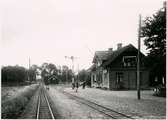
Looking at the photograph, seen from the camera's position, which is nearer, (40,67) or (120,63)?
(120,63)

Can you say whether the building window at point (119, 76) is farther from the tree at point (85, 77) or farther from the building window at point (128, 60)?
the tree at point (85, 77)

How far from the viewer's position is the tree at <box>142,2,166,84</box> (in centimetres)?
2212

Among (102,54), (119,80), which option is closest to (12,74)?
(102,54)

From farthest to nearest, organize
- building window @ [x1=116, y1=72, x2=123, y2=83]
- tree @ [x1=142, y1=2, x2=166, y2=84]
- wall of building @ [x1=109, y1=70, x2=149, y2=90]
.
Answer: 1. building window @ [x1=116, y1=72, x2=123, y2=83]
2. wall of building @ [x1=109, y1=70, x2=149, y2=90]
3. tree @ [x1=142, y1=2, x2=166, y2=84]

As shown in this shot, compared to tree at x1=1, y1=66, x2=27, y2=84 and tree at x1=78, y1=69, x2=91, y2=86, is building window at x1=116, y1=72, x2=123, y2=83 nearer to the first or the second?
tree at x1=78, y1=69, x2=91, y2=86

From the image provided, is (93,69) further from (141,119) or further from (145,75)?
(141,119)

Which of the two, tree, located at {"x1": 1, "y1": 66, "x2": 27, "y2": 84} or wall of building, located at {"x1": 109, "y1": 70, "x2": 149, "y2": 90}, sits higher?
tree, located at {"x1": 1, "y1": 66, "x2": 27, "y2": 84}

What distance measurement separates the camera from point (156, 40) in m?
22.8

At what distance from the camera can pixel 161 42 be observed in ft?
73.0

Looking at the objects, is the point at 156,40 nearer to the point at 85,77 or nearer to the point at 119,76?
the point at 119,76

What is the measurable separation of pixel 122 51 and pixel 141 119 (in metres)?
29.7

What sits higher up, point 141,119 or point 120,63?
point 120,63

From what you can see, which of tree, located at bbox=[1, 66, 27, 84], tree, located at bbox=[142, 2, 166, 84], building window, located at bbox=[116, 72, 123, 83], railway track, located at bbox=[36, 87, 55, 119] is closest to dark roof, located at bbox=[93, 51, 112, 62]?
building window, located at bbox=[116, 72, 123, 83]

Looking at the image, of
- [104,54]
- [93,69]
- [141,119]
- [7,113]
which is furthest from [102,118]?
[93,69]
